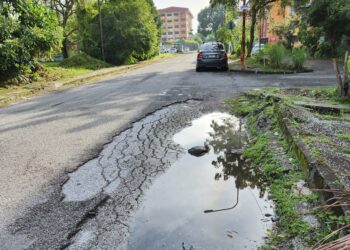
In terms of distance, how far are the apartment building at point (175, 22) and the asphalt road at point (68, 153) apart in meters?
136

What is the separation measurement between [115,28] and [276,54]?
15.8m

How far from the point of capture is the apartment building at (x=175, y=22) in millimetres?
140375

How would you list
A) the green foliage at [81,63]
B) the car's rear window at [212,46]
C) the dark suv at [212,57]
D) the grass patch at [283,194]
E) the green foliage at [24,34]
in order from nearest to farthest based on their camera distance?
the grass patch at [283,194], the green foliage at [24,34], the dark suv at [212,57], the car's rear window at [212,46], the green foliage at [81,63]

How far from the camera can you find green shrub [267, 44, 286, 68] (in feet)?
49.4

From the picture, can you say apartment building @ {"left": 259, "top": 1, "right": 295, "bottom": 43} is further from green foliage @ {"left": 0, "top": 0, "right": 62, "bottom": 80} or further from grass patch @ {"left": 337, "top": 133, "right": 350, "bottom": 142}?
grass patch @ {"left": 337, "top": 133, "right": 350, "bottom": 142}

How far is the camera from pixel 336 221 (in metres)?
2.48

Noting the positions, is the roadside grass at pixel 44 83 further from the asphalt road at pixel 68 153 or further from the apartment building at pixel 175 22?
the apartment building at pixel 175 22

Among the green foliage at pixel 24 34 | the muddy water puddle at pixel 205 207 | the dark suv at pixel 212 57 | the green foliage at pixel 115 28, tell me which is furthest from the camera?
the green foliage at pixel 115 28

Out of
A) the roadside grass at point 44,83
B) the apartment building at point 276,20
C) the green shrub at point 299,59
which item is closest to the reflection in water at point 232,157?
the roadside grass at point 44,83

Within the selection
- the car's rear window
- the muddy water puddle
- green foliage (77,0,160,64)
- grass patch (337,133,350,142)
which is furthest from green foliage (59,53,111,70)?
grass patch (337,133,350,142)

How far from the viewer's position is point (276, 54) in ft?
50.1

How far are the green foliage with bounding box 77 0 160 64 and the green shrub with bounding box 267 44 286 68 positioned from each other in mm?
14593

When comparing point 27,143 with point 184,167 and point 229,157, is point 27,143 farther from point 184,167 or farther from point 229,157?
point 229,157

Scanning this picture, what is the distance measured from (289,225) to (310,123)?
270 cm
